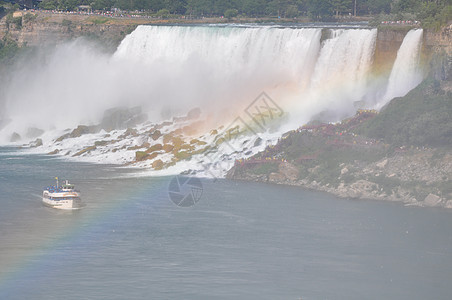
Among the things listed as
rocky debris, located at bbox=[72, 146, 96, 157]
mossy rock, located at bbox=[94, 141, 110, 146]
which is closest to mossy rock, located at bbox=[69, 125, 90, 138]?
mossy rock, located at bbox=[94, 141, 110, 146]

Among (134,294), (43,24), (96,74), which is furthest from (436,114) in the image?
(43,24)

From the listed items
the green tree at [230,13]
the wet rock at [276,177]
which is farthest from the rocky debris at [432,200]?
the green tree at [230,13]

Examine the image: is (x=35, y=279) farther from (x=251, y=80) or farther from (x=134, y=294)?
(x=251, y=80)

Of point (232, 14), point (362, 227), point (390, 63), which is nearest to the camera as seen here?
point (362, 227)

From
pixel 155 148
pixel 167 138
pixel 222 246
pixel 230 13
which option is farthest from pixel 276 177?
pixel 230 13

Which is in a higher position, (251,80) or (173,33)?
(173,33)

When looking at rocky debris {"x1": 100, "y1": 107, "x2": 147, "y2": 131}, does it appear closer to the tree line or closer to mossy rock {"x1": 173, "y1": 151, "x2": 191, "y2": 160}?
mossy rock {"x1": 173, "y1": 151, "x2": 191, "y2": 160}
